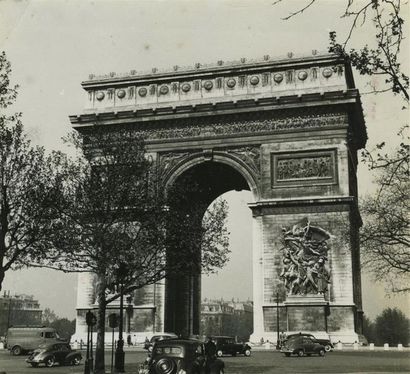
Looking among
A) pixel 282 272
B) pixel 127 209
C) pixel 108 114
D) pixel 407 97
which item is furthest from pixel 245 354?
pixel 407 97

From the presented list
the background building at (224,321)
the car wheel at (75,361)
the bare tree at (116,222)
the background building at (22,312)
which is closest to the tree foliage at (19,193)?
the bare tree at (116,222)

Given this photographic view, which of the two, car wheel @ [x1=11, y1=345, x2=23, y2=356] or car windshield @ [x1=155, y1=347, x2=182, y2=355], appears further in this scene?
car wheel @ [x1=11, y1=345, x2=23, y2=356]

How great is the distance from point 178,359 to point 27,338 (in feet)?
79.1

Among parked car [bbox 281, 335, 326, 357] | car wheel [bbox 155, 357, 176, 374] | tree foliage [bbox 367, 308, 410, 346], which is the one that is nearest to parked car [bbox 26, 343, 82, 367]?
parked car [bbox 281, 335, 326, 357]

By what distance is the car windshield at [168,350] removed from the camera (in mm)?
15277

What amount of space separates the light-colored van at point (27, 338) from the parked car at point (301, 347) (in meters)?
14.0

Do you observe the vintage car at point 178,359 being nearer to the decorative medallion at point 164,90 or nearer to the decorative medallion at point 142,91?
the decorative medallion at point 164,90

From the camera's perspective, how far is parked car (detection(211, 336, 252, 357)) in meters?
30.5

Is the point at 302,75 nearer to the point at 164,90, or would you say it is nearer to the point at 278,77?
the point at 278,77

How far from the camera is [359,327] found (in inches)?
1373

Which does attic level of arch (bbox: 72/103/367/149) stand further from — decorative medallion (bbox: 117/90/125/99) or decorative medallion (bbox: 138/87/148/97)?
decorative medallion (bbox: 138/87/148/97)

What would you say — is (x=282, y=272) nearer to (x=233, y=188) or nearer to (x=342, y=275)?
(x=342, y=275)

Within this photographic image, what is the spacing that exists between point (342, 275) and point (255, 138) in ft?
28.8

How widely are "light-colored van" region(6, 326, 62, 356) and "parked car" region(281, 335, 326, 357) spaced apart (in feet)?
46.0
